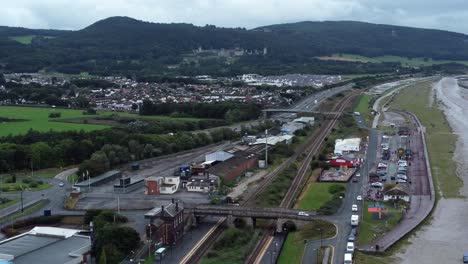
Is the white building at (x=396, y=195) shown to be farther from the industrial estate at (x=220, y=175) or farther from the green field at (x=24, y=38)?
the green field at (x=24, y=38)

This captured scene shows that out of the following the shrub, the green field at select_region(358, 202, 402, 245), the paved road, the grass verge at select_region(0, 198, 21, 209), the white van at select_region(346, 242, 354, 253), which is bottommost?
the grass verge at select_region(0, 198, 21, 209)

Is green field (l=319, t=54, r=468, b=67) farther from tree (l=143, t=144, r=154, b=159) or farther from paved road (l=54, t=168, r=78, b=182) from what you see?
paved road (l=54, t=168, r=78, b=182)

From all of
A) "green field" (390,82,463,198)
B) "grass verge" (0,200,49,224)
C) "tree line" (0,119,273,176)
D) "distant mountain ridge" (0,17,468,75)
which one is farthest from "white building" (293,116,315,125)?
"distant mountain ridge" (0,17,468,75)

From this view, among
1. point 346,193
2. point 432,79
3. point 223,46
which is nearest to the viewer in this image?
point 346,193

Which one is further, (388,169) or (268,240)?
(388,169)

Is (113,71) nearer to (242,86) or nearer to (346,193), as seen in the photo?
(242,86)

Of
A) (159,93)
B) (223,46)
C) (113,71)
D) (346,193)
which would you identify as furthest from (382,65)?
(346,193)

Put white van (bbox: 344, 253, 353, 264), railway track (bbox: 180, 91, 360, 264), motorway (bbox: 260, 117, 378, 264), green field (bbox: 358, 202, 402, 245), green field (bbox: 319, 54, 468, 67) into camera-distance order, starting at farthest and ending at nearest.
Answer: green field (bbox: 319, 54, 468, 67) → green field (bbox: 358, 202, 402, 245) → railway track (bbox: 180, 91, 360, 264) → motorway (bbox: 260, 117, 378, 264) → white van (bbox: 344, 253, 353, 264)
